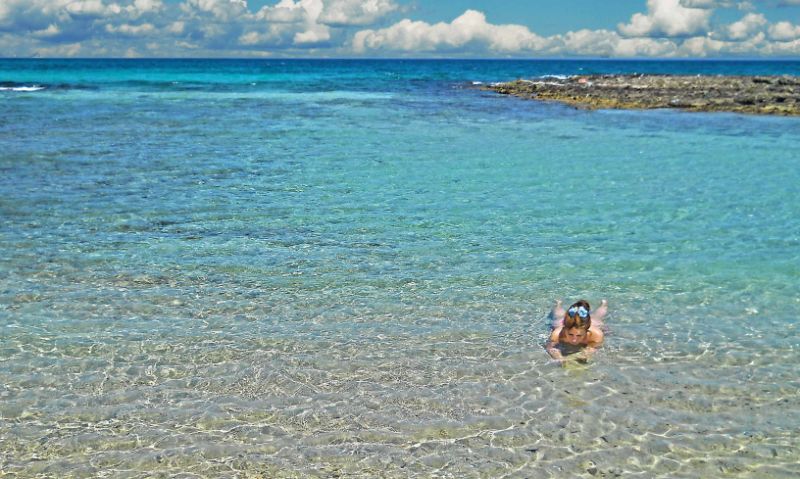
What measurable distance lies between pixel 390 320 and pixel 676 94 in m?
58.1

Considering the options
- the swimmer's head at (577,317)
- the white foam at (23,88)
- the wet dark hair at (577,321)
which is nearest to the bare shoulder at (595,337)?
the wet dark hair at (577,321)

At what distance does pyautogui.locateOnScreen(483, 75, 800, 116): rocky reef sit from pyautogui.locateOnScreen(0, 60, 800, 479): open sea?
1116 inches

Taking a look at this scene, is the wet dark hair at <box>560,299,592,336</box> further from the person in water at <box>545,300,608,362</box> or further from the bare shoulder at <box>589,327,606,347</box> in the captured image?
the bare shoulder at <box>589,327,606,347</box>

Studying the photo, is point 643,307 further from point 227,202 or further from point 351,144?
point 351,144

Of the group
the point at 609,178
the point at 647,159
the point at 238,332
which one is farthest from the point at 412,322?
the point at 647,159

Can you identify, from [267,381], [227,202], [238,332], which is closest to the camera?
[267,381]

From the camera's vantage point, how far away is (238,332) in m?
11.4

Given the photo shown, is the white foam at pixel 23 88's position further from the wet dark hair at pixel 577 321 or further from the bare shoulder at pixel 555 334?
the wet dark hair at pixel 577 321

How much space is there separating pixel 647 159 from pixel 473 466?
78.1ft

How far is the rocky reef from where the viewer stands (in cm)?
5116

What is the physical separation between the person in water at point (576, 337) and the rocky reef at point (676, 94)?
43688 mm

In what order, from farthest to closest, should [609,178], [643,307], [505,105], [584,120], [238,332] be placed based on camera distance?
[505,105]
[584,120]
[609,178]
[643,307]
[238,332]

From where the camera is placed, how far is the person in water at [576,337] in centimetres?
1067

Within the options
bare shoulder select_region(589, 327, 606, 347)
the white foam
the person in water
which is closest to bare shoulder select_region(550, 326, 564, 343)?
the person in water
